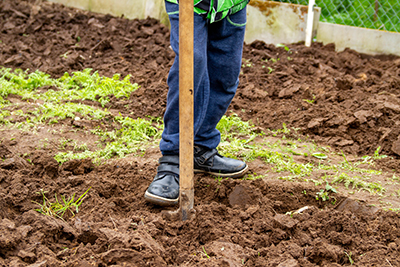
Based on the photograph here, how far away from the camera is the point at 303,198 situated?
263 cm

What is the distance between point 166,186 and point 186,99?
2.37ft

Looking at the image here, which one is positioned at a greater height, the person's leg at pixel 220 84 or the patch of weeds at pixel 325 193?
the person's leg at pixel 220 84

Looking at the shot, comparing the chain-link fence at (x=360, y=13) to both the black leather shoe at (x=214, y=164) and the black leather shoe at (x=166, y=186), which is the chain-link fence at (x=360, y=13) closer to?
the black leather shoe at (x=214, y=164)

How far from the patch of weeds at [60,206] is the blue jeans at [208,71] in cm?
64

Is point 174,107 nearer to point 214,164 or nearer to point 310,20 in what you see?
point 214,164

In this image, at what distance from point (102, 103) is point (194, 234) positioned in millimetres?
2489

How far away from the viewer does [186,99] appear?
1945mm

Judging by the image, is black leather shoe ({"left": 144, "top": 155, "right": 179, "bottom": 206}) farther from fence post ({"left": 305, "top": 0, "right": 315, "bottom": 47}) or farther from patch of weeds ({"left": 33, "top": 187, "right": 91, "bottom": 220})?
fence post ({"left": 305, "top": 0, "right": 315, "bottom": 47})

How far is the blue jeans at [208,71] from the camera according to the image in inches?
90.4

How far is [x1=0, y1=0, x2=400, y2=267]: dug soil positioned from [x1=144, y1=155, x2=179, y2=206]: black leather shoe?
0.10 m

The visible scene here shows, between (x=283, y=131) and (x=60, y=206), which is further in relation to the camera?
(x=283, y=131)

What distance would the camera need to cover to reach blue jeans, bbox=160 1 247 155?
2295mm

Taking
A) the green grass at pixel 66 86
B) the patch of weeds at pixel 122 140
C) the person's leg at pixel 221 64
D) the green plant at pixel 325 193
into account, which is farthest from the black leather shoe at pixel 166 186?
the green grass at pixel 66 86

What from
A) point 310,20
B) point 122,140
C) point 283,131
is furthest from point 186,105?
point 310,20
